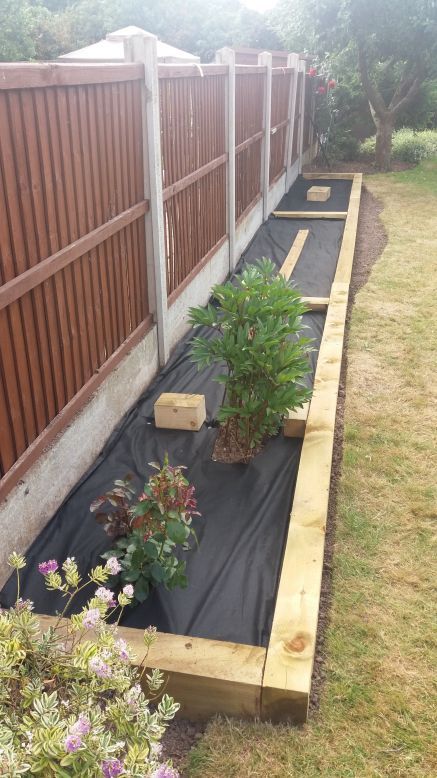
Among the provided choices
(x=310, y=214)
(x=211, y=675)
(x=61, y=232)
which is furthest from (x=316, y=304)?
(x=310, y=214)

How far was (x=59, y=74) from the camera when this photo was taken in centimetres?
330

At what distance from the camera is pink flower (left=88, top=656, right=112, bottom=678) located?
172 cm

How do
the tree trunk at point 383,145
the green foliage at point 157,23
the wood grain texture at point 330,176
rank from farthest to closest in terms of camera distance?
the green foliage at point 157,23 < the tree trunk at point 383,145 < the wood grain texture at point 330,176

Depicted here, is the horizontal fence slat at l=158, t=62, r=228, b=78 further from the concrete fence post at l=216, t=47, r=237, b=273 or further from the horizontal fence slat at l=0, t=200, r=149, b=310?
the horizontal fence slat at l=0, t=200, r=149, b=310

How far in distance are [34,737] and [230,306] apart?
9.88 feet

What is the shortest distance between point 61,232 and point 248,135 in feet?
22.2

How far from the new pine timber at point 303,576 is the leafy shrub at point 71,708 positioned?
795mm

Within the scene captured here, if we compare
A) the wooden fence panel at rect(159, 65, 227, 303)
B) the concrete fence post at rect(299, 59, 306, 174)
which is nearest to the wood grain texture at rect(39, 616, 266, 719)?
the wooden fence panel at rect(159, 65, 227, 303)

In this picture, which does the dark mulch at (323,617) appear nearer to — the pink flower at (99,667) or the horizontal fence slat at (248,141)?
the pink flower at (99,667)

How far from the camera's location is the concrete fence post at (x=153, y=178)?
4.62 meters

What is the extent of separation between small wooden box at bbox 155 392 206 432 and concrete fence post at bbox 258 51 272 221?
7.45 meters

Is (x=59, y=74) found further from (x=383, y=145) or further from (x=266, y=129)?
(x=383, y=145)

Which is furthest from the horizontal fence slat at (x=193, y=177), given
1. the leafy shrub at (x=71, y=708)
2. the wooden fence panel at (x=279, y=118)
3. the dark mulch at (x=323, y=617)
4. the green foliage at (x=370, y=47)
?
the green foliage at (x=370, y=47)

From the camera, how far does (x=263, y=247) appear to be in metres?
9.82
